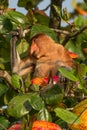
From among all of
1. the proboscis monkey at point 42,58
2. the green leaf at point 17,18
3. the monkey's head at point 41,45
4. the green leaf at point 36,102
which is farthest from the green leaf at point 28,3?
the green leaf at point 36,102

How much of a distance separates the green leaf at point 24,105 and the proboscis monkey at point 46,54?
3.94 ft

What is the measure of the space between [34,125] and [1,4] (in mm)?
829

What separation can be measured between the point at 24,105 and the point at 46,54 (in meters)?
1.54

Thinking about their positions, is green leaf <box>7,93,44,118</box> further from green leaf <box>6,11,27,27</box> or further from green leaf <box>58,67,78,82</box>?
green leaf <box>6,11,27,27</box>

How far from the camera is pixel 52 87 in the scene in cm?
106

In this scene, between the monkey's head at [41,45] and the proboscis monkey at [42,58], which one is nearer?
the proboscis monkey at [42,58]

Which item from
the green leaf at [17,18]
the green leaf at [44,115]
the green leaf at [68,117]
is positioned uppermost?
the green leaf at [17,18]

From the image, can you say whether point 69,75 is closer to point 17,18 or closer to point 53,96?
point 53,96

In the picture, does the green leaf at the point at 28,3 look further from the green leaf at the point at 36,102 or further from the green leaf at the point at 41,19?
the green leaf at the point at 36,102

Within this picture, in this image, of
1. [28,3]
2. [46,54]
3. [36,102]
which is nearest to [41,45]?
[46,54]

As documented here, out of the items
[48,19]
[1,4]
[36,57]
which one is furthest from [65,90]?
[36,57]

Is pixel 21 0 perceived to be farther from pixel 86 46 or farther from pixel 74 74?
pixel 74 74

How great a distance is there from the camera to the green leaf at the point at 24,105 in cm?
102

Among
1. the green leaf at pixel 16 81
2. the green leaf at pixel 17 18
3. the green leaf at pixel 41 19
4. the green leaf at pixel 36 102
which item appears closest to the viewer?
the green leaf at pixel 36 102
